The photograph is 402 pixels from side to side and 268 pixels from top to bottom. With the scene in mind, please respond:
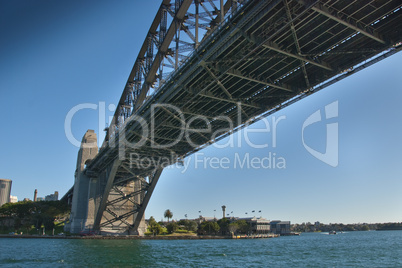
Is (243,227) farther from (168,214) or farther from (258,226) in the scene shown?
(168,214)

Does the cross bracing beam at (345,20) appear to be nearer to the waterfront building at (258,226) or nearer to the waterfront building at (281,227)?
the waterfront building at (258,226)

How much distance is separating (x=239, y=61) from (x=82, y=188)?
50.9 m

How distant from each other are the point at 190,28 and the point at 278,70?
26.5 feet

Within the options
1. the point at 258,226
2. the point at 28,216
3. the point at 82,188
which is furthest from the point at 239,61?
the point at 258,226

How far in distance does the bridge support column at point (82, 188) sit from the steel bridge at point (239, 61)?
866 inches

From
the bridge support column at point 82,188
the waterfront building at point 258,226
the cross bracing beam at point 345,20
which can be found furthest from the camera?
the waterfront building at point 258,226

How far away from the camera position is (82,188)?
6338 cm

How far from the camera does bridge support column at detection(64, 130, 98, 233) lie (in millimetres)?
62197

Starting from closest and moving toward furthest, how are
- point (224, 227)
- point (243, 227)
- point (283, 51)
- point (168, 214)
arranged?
point (283, 51)
point (224, 227)
point (243, 227)
point (168, 214)

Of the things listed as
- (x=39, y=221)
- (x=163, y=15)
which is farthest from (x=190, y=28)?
(x=39, y=221)

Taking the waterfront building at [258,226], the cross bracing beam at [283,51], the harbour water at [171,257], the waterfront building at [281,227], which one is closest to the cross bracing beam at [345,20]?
the cross bracing beam at [283,51]

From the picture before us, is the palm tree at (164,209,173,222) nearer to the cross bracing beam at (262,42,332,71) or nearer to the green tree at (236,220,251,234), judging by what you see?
the green tree at (236,220,251,234)

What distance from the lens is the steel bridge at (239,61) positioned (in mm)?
18219

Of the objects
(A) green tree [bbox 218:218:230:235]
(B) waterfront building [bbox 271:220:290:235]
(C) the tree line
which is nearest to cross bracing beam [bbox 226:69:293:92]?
(C) the tree line
